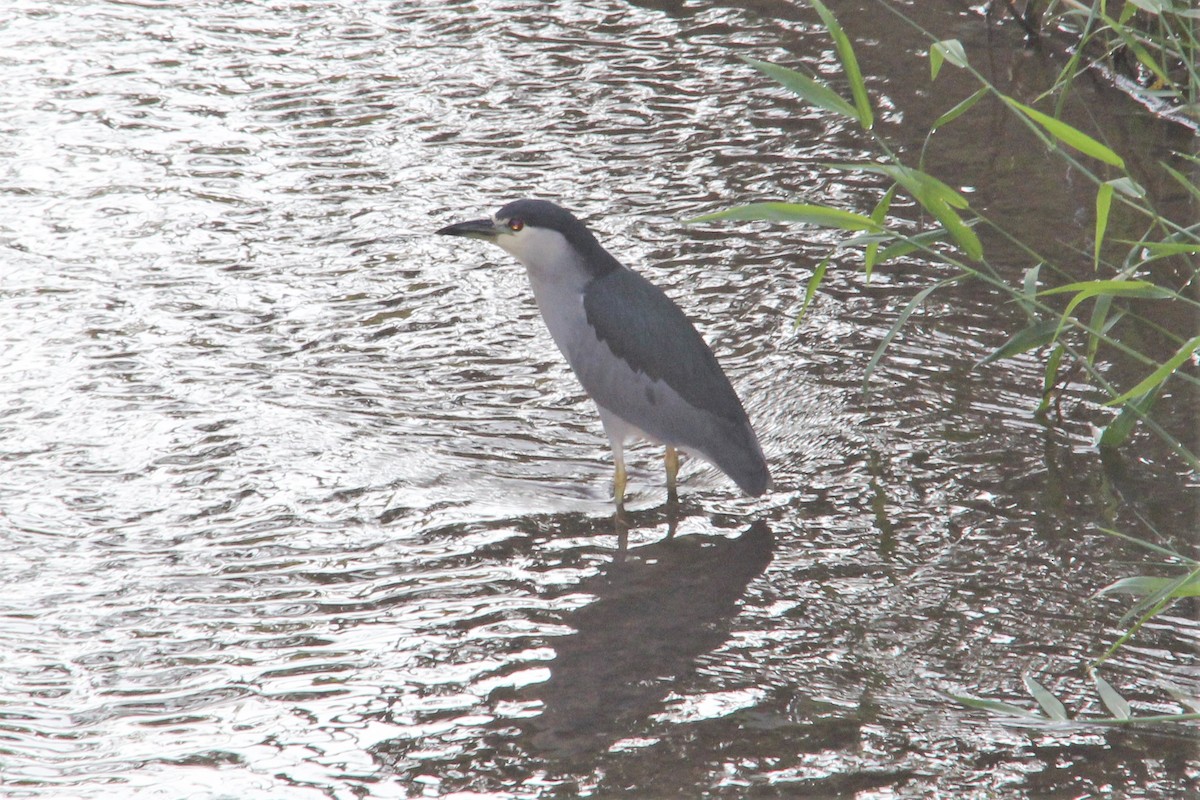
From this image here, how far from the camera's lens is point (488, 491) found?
457cm

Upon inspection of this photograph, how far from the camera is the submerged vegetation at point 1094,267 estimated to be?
308 centimetres

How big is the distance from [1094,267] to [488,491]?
2127mm

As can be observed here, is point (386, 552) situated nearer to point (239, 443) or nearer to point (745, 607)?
point (239, 443)

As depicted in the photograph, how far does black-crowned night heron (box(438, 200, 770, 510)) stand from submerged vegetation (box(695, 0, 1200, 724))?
1.59 feet

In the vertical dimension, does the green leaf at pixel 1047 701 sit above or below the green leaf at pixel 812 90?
below

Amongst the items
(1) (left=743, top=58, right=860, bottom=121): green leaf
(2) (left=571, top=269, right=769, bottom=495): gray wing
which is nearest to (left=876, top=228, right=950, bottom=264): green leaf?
(1) (left=743, top=58, right=860, bottom=121): green leaf

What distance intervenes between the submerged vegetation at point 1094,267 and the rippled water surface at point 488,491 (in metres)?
0.24

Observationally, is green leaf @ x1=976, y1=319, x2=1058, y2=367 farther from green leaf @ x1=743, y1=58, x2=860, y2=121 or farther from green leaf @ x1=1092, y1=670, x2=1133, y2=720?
green leaf @ x1=1092, y1=670, x2=1133, y2=720

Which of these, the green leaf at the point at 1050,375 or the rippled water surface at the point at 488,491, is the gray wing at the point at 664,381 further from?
the green leaf at the point at 1050,375

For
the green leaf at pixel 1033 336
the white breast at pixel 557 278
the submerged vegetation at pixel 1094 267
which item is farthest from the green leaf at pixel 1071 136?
the white breast at pixel 557 278

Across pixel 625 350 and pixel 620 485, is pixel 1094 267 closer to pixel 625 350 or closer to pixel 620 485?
pixel 625 350

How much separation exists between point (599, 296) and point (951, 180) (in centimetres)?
252

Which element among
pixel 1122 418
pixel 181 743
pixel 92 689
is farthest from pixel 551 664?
pixel 1122 418

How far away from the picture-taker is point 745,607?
407 centimetres
